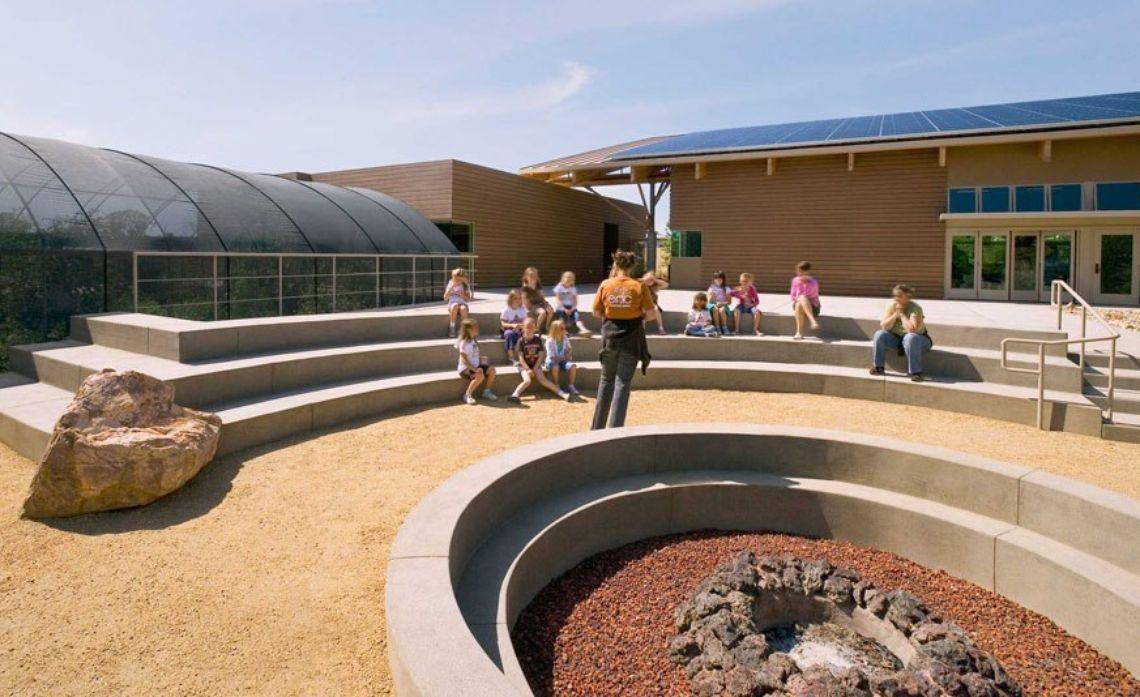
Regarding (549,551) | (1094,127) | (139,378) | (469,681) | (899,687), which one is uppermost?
(1094,127)

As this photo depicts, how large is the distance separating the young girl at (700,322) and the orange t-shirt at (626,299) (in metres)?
4.80

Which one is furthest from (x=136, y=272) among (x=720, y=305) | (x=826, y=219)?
(x=826, y=219)

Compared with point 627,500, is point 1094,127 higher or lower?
A: higher

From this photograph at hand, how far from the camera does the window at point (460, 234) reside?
2352 centimetres

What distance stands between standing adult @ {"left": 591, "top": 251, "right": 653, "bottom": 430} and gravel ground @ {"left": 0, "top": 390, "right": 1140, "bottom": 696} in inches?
41.8

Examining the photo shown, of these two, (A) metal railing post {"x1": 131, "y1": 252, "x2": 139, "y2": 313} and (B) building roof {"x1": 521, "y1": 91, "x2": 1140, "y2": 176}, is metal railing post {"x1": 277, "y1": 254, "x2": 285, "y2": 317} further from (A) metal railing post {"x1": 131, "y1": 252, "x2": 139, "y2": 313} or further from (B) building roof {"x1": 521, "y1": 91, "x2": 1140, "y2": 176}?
(B) building roof {"x1": 521, "y1": 91, "x2": 1140, "y2": 176}

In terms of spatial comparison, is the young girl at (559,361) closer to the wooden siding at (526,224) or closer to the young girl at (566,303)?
the young girl at (566,303)

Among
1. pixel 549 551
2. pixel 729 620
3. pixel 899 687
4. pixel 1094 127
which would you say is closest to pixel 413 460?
pixel 549 551

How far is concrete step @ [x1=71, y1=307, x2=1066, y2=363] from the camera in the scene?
7590 millimetres

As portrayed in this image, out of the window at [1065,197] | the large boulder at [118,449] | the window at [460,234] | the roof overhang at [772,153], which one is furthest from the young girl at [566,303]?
the window at [1065,197]

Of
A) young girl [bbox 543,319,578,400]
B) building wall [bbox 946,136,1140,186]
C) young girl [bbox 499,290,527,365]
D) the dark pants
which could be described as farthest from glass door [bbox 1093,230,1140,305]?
the dark pants

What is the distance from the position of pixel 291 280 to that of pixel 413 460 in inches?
389

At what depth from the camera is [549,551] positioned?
465 cm

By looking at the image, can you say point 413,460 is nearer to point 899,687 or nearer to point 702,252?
point 899,687
